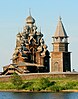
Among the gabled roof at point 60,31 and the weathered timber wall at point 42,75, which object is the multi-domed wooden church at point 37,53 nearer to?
the gabled roof at point 60,31

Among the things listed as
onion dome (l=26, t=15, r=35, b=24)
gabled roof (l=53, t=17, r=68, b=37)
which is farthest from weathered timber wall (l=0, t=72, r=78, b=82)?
onion dome (l=26, t=15, r=35, b=24)

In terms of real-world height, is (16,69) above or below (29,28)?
below

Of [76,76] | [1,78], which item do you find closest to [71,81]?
[76,76]

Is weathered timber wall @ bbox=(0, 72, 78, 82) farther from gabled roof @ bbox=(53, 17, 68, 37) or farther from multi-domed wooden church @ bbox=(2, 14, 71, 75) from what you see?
gabled roof @ bbox=(53, 17, 68, 37)

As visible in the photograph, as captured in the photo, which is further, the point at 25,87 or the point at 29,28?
the point at 29,28

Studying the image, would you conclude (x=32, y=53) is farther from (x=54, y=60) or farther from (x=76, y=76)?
(x=76, y=76)

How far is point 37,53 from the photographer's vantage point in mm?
113125

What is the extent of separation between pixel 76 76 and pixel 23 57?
13.5 metres

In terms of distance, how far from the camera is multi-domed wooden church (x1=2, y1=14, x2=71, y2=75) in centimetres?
11088

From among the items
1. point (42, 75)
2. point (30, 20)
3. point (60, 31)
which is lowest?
point (42, 75)

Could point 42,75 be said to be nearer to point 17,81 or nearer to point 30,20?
point 17,81

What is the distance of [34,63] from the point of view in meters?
113

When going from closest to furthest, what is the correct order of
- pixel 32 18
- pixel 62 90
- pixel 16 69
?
pixel 62 90 → pixel 16 69 → pixel 32 18

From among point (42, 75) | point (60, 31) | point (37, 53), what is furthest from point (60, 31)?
point (42, 75)
